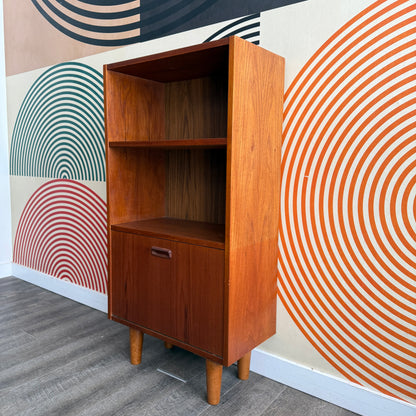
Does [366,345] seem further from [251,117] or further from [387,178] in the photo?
[251,117]

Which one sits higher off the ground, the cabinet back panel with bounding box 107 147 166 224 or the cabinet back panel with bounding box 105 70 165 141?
the cabinet back panel with bounding box 105 70 165 141

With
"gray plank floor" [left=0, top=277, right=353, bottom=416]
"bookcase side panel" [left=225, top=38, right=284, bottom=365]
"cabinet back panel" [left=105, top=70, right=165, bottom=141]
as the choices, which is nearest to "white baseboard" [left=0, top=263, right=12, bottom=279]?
"gray plank floor" [left=0, top=277, right=353, bottom=416]

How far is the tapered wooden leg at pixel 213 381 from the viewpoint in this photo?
1636mm

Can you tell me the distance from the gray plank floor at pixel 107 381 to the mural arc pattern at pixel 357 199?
0.35 m

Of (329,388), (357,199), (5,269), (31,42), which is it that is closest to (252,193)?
(357,199)

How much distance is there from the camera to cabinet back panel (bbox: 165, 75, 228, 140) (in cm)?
193

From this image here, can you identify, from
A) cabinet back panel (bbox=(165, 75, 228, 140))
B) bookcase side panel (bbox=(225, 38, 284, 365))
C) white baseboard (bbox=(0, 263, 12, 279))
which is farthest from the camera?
white baseboard (bbox=(0, 263, 12, 279))

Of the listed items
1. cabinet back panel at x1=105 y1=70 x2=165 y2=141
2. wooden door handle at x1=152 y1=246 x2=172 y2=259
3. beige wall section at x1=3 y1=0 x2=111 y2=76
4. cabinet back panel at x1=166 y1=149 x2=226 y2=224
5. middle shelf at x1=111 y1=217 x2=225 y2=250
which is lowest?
wooden door handle at x1=152 y1=246 x2=172 y2=259

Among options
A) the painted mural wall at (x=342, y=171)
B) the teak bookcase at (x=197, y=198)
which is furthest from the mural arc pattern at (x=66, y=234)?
the painted mural wall at (x=342, y=171)

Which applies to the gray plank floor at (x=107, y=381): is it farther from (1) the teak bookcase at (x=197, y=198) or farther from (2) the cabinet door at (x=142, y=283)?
(2) the cabinet door at (x=142, y=283)

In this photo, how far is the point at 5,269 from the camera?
3.54 m

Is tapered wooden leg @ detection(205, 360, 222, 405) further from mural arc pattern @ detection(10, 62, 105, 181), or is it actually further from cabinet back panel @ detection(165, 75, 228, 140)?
mural arc pattern @ detection(10, 62, 105, 181)

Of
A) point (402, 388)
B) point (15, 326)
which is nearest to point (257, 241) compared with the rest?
point (402, 388)

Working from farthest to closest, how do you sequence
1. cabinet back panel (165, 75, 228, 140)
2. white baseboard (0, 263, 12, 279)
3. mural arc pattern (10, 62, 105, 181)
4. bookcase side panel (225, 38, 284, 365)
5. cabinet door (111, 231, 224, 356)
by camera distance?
white baseboard (0, 263, 12, 279) → mural arc pattern (10, 62, 105, 181) → cabinet back panel (165, 75, 228, 140) → cabinet door (111, 231, 224, 356) → bookcase side panel (225, 38, 284, 365)
